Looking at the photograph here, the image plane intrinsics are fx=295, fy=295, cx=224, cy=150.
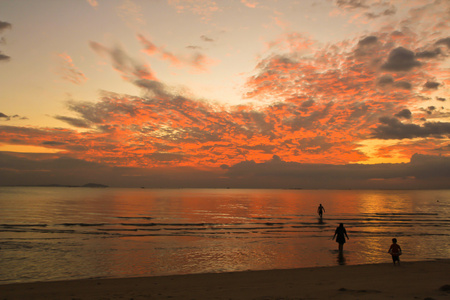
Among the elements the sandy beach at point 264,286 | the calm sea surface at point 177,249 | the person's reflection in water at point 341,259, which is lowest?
the calm sea surface at point 177,249

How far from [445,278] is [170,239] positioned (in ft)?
74.6

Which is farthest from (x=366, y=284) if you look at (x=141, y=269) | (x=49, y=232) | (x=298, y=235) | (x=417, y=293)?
(x=49, y=232)

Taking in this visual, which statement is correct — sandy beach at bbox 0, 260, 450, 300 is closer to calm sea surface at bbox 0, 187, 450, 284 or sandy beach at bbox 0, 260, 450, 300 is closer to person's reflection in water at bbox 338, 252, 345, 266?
Result: calm sea surface at bbox 0, 187, 450, 284

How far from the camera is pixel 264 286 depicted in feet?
47.4

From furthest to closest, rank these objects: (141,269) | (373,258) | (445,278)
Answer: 1. (373,258)
2. (141,269)
3. (445,278)

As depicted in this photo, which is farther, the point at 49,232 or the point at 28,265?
the point at 49,232

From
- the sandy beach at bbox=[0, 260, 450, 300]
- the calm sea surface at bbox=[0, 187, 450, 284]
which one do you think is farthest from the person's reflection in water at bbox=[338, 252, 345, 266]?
the sandy beach at bbox=[0, 260, 450, 300]

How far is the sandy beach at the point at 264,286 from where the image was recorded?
509 inches

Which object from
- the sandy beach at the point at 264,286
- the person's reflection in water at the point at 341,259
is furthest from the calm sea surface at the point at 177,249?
the sandy beach at the point at 264,286

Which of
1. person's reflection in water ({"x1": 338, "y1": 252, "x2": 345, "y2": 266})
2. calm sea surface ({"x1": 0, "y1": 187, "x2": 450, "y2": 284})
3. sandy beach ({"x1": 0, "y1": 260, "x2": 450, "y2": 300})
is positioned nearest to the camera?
sandy beach ({"x1": 0, "y1": 260, "x2": 450, "y2": 300})

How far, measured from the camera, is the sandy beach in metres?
12.9

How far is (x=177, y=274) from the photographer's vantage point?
1758 cm

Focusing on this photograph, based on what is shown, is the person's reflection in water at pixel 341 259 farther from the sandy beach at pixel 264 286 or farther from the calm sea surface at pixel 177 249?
the sandy beach at pixel 264 286

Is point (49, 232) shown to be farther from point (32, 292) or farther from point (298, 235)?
point (298, 235)
